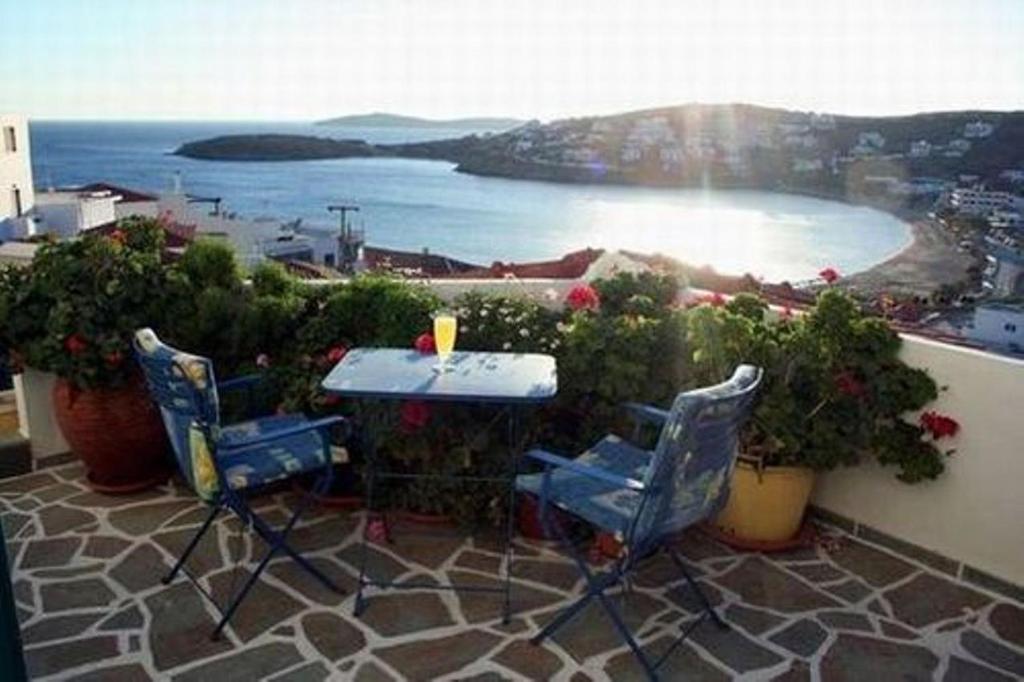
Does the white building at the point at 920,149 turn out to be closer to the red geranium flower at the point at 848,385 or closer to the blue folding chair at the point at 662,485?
the red geranium flower at the point at 848,385

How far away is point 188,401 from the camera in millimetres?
2930

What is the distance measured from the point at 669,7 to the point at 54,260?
4370 mm

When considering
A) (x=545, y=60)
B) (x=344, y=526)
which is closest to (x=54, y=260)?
(x=344, y=526)

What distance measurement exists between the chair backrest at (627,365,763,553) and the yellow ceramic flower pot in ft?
3.02

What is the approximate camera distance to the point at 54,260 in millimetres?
4277

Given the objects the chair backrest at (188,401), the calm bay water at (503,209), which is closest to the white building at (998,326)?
the calm bay water at (503,209)

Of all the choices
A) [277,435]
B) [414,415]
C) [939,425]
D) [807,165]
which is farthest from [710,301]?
[807,165]

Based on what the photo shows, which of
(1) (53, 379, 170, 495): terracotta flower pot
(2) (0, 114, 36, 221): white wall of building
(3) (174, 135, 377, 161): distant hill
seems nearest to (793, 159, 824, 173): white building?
(1) (53, 379, 170, 495): terracotta flower pot

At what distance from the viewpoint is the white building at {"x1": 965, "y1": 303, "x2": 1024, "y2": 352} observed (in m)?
4.25

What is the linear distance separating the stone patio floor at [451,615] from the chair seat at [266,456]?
0.53m

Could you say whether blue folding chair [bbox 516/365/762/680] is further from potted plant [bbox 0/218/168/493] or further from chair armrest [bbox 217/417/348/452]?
potted plant [bbox 0/218/168/493]

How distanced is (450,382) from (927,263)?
10.4 meters

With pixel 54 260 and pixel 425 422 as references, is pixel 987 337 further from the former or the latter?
pixel 54 260

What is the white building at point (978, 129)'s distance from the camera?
6.24 m
